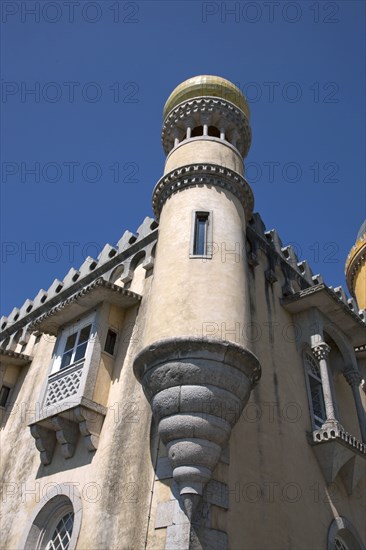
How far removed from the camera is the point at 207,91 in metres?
15.8

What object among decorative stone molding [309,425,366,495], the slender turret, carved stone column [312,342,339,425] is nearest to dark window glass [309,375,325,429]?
carved stone column [312,342,339,425]

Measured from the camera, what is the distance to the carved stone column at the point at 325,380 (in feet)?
42.3

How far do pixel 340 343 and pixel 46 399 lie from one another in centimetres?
858

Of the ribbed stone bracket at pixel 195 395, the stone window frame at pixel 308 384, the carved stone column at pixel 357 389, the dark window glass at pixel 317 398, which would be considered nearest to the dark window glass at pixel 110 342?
the ribbed stone bracket at pixel 195 395

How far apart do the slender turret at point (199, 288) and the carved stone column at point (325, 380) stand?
3.28 m

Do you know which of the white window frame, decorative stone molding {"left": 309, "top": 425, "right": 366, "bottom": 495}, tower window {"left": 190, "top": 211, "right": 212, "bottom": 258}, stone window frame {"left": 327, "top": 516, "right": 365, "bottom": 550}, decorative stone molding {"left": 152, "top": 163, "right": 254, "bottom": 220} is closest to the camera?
stone window frame {"left": 327, "top": 516, "right": 365, "bottom": 550}

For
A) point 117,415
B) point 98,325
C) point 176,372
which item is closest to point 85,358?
point 98,325

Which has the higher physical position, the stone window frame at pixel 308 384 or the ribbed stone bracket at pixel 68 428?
the stone window frame at pixel 308 384

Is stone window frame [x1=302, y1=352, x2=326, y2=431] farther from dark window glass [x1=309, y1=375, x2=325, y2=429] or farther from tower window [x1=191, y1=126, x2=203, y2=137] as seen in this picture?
tower window [x1=191, y1=126, x2=203, y2=137]

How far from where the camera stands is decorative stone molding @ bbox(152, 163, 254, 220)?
1349 cm

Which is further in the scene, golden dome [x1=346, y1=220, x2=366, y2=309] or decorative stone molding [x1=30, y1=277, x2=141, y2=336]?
golden dome [x1=346, y1=220, x2=366, y2=309]

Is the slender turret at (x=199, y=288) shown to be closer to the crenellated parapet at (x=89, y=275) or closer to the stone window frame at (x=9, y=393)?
the crenellated parapet at (x=89, y=275)

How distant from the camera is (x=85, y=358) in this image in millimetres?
12906

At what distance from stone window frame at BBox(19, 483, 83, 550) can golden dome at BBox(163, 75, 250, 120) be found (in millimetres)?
11403
